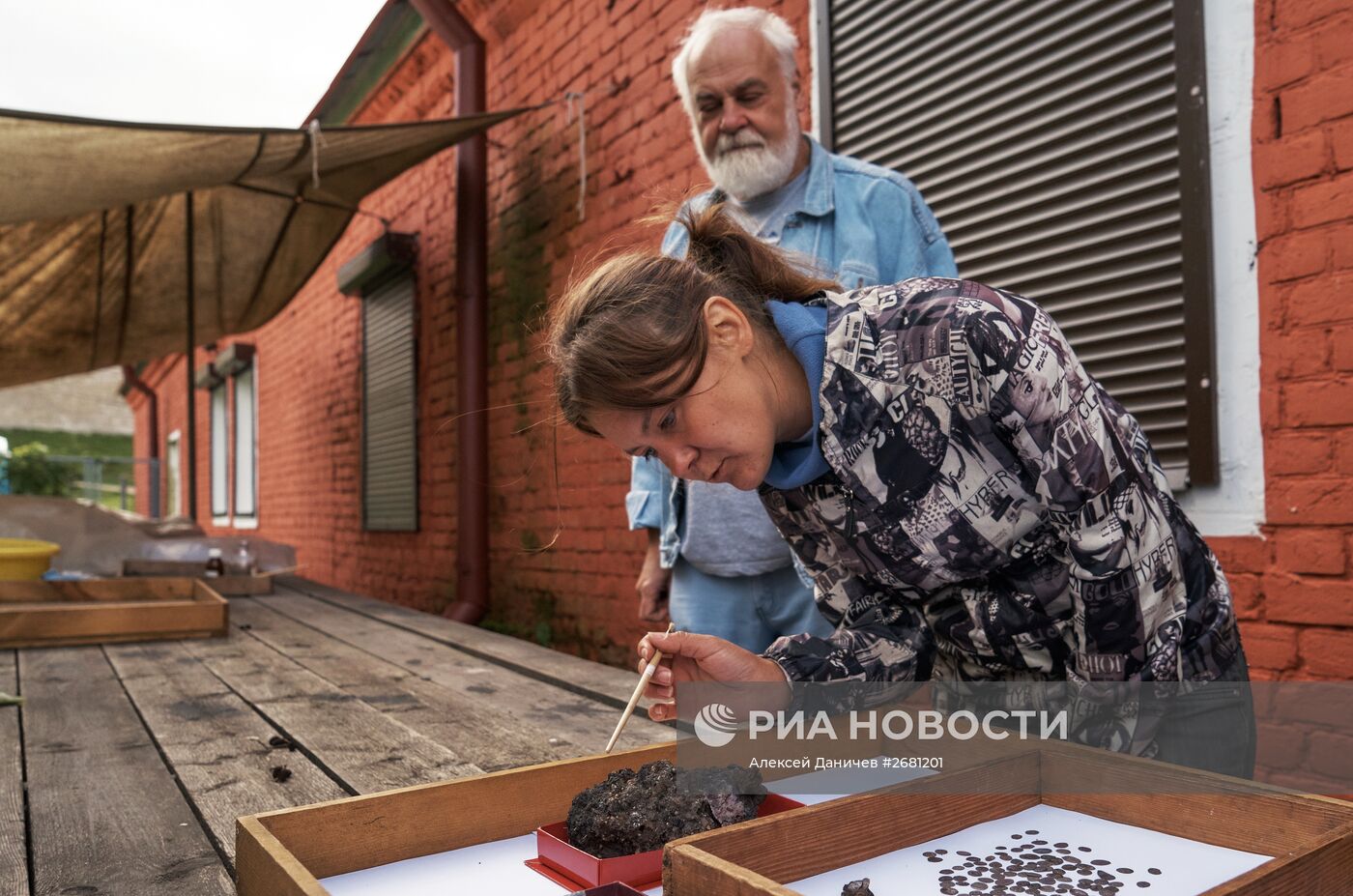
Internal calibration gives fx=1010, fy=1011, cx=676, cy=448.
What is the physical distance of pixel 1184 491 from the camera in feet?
6.79

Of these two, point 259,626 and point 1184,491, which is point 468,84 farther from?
point 1184,491

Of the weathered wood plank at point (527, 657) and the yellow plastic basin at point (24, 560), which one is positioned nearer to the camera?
the weathered wood plank at point (527, 657)

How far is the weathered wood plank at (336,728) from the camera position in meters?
1.32

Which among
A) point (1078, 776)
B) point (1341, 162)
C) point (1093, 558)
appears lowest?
point (1078, 776)

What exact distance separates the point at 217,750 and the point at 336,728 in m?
0.19

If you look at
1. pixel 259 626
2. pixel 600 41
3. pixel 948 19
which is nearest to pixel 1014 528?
pixel 948 19

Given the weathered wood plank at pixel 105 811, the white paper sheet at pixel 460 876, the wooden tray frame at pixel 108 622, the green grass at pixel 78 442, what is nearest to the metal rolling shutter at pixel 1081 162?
the white paper sheet at pixel 460 876

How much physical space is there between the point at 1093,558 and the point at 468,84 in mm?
4794

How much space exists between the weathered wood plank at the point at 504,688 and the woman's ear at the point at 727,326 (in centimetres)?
60

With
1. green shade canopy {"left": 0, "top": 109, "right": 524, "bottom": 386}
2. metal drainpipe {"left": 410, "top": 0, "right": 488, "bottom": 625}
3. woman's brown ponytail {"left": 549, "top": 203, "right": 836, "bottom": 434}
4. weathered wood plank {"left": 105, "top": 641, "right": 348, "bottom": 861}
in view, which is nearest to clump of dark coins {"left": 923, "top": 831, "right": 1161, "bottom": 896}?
woman's brown ponytail {"left": 549, "top": 203, "right": 836, "bottom": 434}

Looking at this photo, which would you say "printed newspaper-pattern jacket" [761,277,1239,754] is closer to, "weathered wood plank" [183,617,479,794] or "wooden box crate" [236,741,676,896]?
"wooden box crate" [236,741,676,896]

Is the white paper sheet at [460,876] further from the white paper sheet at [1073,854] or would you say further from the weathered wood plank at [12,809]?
the weathered wood plank at [12,809]

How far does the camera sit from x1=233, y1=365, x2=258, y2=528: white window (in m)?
10.7

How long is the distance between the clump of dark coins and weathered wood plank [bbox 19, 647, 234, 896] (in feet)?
2.06
